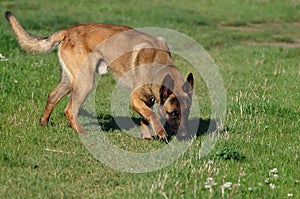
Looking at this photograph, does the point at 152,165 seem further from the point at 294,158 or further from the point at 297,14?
the point at 297,14

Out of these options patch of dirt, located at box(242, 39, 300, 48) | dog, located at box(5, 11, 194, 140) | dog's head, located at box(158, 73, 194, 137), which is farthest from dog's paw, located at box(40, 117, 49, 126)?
patch of dirt, located at box(242, 39, 300, 48)

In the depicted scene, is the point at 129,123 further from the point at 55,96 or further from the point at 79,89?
the point at 55,96

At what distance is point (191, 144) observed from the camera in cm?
742

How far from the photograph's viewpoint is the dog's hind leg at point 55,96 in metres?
8.30

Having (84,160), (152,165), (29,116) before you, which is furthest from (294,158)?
(29,116)

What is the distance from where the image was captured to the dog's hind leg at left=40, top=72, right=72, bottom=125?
8.30 m

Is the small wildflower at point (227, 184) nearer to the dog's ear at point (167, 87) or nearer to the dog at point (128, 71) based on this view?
the dog at point (128, 71)

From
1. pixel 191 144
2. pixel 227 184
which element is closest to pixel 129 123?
pixel 191 144

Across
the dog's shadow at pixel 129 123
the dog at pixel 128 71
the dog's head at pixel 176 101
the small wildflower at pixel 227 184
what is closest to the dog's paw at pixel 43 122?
the dog at pixel 128 71

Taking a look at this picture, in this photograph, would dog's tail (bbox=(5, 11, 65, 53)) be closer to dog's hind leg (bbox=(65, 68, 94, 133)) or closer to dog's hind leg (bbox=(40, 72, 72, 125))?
dog's hind leg (bbox=(40, 72, 72, 125))

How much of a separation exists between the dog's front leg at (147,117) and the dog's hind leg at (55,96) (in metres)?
1.08

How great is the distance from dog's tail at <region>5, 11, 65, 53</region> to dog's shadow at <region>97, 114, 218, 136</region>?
1.20 meters

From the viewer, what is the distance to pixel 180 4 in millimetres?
21625

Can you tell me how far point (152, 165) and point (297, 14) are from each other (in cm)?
1520
